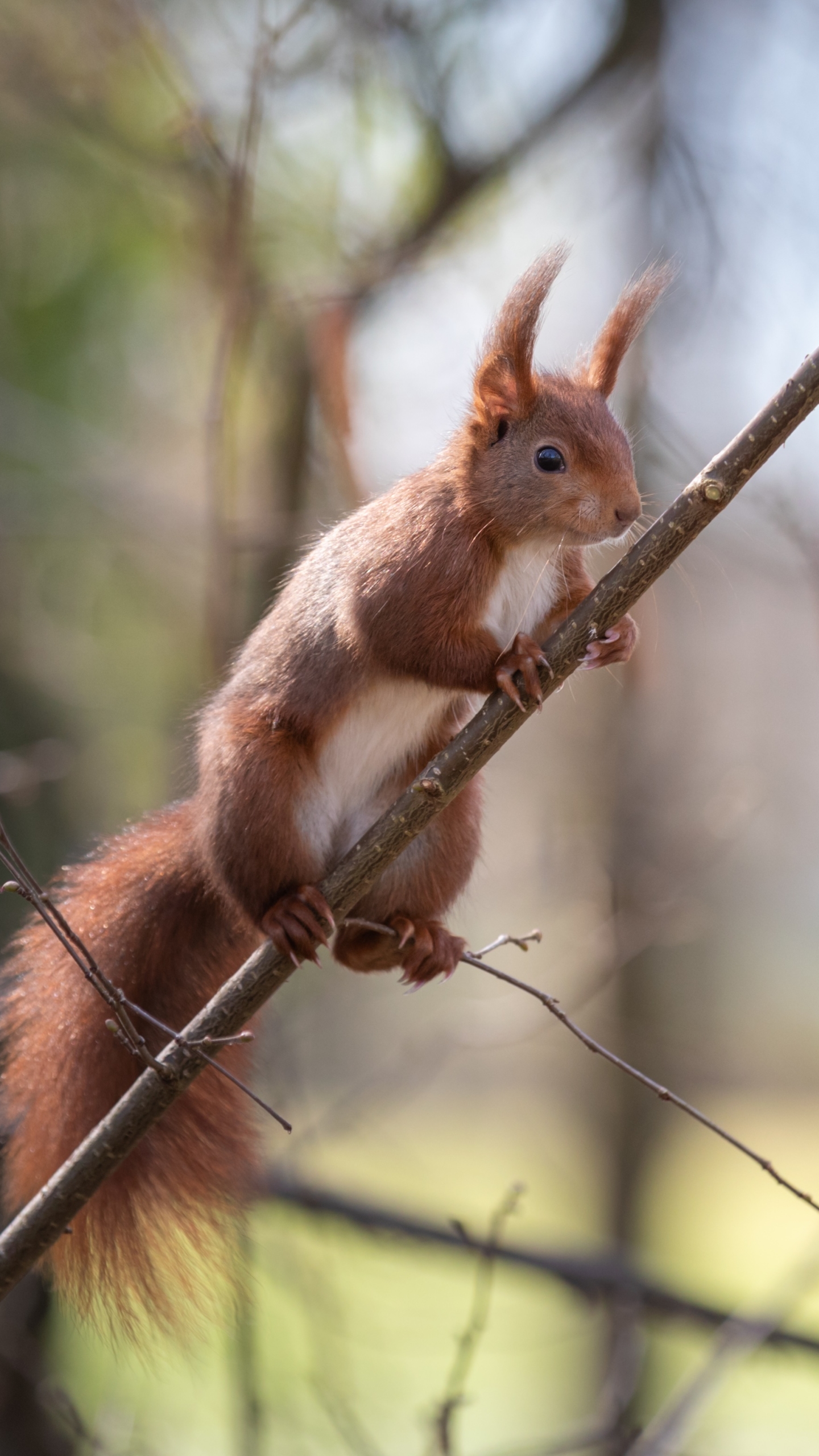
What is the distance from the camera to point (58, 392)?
5648 mm

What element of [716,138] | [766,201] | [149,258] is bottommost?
[149,258]

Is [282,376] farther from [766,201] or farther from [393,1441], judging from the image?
[393,1441]

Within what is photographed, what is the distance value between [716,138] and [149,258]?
2385mm

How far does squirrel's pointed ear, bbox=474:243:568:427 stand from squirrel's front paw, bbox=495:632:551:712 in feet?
1.65

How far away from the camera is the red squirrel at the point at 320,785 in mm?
1873

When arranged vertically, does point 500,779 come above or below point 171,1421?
above

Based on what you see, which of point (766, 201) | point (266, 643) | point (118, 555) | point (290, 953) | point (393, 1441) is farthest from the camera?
point (118, 555)

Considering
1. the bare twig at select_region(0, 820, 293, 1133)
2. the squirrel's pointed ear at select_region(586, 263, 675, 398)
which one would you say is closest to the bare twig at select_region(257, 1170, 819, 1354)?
the bare twig at select_region(0, 820, 293, 1133)

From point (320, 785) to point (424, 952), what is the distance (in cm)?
34

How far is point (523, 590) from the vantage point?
2023 millimetres

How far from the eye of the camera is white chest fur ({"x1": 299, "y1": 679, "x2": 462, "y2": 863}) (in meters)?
1.99

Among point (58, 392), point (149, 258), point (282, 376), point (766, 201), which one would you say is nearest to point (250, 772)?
point (282, 376)

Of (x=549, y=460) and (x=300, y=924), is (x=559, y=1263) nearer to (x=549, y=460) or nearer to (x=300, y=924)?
(x=300, y=924)

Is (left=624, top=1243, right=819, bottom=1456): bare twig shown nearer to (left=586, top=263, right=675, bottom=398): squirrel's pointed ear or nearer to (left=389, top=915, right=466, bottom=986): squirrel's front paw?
(left=389, top=915, right=466, bottom=986): squirrel's front paw
